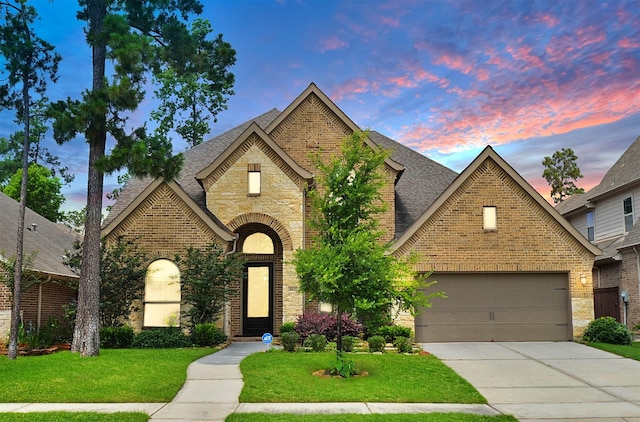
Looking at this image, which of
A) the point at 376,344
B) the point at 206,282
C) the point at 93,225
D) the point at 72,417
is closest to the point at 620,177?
the point at 376,344

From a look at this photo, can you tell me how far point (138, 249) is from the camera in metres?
19.9

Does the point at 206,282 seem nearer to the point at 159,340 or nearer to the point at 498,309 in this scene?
the point at 159,340

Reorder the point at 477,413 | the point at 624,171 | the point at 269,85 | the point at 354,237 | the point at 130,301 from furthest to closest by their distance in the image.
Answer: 1. the point at 624,171
2. the point at 269,85
3. the point at 130,301
4. the point at 354,237
5. the point at 477,413

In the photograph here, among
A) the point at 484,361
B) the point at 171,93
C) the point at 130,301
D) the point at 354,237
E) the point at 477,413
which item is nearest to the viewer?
the point at 477,413

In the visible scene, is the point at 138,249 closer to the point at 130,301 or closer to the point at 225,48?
the point at 130,301

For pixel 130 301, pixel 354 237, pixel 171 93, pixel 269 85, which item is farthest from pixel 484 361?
pixel 171 93

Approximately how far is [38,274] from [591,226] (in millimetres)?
26001

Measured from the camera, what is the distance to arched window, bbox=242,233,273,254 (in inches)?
890

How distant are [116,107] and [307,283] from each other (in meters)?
7.66

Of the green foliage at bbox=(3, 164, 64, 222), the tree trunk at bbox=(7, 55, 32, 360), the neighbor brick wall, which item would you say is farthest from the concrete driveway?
the green foliage at bbox=(3, 164, 64, 222)

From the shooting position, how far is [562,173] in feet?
196

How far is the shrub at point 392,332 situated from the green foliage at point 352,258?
15.1 ft

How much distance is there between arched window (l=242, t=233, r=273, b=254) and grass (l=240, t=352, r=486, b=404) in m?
7.19

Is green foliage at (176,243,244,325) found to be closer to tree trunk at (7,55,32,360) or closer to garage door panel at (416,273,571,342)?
tree trunk at (7,55,32,360)
